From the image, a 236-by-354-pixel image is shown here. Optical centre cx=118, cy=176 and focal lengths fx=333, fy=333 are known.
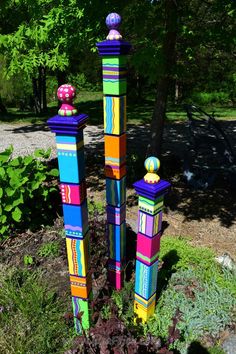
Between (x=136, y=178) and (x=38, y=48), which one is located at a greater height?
(x=38, y=48)

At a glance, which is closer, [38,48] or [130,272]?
[130,272]

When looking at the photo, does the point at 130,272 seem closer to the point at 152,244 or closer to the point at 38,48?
the point at 152,244

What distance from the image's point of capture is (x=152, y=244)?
9.57 feet

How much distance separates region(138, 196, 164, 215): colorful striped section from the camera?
272cm

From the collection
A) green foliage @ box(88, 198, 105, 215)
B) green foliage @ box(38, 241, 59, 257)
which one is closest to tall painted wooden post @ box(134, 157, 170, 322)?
green foliage @ box(38, 241, 59, 257)

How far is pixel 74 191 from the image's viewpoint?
2531mm

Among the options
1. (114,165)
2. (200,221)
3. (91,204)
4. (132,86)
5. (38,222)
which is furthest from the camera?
(132,86)

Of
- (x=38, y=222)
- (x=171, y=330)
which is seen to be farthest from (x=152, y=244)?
(x=38, y=222)

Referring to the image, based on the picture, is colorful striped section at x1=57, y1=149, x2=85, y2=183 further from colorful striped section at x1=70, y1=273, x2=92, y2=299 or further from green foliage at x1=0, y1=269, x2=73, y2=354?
green foliage at x1=0, y1=269, x2=73, y2=354

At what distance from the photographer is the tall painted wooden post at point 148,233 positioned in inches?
105

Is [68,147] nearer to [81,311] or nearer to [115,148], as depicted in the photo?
[115,148]

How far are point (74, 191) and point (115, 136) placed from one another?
2.50ft

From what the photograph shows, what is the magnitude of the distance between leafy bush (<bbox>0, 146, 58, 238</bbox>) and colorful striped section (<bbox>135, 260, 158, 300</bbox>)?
1800 millimetres

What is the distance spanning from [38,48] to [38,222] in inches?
115
